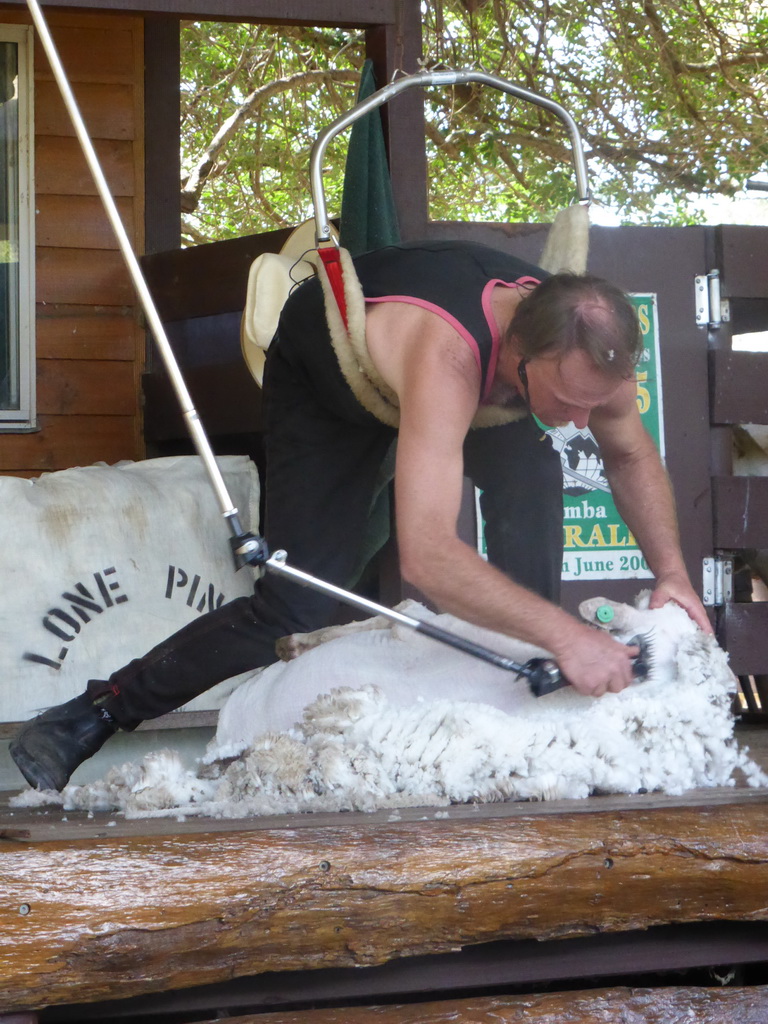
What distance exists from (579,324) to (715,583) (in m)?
1.46

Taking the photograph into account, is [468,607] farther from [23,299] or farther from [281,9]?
[23,299]

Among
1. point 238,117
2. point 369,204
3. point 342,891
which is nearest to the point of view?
point 342,891

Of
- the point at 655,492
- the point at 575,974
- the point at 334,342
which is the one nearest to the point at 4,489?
the point at 334,342

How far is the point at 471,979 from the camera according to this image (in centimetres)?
179

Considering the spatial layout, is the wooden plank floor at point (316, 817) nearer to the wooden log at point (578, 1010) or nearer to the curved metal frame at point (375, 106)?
the wooden log at point (578, 1010)

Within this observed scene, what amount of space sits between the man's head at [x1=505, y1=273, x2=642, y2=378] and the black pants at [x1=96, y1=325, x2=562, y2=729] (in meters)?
0.43

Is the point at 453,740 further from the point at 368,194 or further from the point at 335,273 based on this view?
the point at 368,194

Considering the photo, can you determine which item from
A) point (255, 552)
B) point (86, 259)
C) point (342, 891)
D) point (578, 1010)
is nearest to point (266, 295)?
point (255, 552)

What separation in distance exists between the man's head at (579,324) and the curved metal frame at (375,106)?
0.47 metres

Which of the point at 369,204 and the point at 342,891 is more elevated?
the point at 369,204

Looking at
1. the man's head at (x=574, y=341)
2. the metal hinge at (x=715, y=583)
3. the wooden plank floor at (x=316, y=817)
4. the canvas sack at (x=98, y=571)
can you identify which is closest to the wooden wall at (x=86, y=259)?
the canvas sack at (x=98, y=571)

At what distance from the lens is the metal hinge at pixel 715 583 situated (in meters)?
3.16

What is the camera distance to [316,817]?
5.80 feet

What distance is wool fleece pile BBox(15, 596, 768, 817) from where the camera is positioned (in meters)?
1.90
